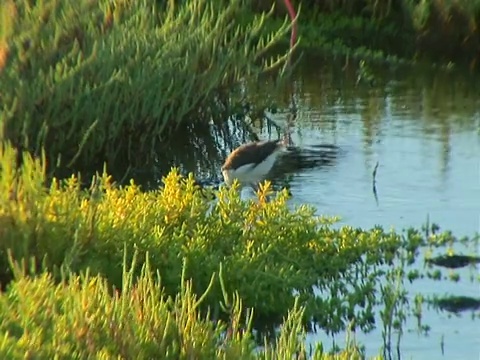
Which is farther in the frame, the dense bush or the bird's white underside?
the bird's white underside

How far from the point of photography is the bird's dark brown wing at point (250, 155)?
370 inches

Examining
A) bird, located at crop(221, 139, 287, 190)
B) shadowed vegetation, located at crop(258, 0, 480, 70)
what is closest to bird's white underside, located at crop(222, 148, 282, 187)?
bird, located at crop(221, 139, 287, 190)

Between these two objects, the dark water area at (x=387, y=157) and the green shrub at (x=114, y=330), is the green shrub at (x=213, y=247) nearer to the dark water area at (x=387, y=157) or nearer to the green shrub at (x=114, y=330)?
the dark water area at (x=387, y=157)

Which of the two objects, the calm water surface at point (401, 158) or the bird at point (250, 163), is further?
the bird at point (250, 163)

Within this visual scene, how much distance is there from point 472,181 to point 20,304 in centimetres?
529

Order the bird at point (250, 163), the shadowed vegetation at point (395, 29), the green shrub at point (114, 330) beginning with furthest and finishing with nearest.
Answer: the shadowed vegetation at point (395, 29) < the bird at point (250, 163) < the green shrub at point (114, 330)

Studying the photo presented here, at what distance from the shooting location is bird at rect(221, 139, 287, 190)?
9.39 m

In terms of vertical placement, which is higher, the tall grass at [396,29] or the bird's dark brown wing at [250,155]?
the bird's dark brown wing at [250,155]

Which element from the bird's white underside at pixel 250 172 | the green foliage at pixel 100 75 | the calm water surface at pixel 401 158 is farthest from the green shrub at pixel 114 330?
the bird's white underside at pixel 250 172

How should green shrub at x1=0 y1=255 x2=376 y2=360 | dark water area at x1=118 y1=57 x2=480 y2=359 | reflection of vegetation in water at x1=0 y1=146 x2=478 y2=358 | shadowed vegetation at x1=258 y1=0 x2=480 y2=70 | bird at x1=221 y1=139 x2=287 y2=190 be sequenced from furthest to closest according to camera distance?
shadowed vegetation at x1=258 y1=0 x2=480 y2=70 → bird at x1=221 y1=139 x2=287 y2=190 → dark water area at x1=118 y1=57 x2=480 y2=359 → reflection of vegetation in water at x1=0 y1=146 x2=478 y2=358 → green shrub at x1=0 y1=255 x2=376 y2=360

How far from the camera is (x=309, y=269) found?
7406 millimetres

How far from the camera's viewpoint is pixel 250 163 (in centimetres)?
937

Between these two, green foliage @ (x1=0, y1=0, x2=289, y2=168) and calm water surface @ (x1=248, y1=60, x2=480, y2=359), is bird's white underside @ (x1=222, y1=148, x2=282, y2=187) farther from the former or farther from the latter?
green foliage @ (x1=0, y1=0, x2=289, y2=168)

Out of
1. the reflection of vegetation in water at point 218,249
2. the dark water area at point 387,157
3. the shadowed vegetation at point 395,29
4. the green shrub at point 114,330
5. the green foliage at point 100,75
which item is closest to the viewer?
A: the green shrub at point 114,330
